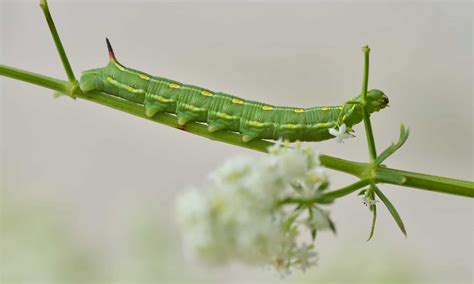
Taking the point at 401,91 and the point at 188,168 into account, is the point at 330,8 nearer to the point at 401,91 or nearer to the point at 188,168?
the point at 401,91

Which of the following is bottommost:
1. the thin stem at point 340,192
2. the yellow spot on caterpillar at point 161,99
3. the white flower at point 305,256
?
the white flower at point 305,256

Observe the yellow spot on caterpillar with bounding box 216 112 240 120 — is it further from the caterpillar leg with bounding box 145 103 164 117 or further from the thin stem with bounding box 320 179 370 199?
the thin stem with bounding box 320 179 370 199

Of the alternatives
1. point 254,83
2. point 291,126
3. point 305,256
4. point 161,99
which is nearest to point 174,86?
point 161,99

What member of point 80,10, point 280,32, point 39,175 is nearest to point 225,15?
point 280,32

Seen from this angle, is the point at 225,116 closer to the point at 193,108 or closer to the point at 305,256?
the point at 193,108

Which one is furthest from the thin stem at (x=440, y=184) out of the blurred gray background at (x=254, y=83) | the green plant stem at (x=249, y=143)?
the blurred gray background at (x=254, y=83)

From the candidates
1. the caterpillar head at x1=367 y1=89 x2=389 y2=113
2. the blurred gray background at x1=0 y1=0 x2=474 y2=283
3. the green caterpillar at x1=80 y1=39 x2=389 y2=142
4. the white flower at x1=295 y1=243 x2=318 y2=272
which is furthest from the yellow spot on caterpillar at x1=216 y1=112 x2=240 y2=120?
the blurred gray background at x1=0 y1=0 x2=474 y2=283

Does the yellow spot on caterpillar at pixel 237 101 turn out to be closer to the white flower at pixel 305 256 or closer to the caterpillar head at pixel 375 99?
the caterpillar head at pixel 375 99
